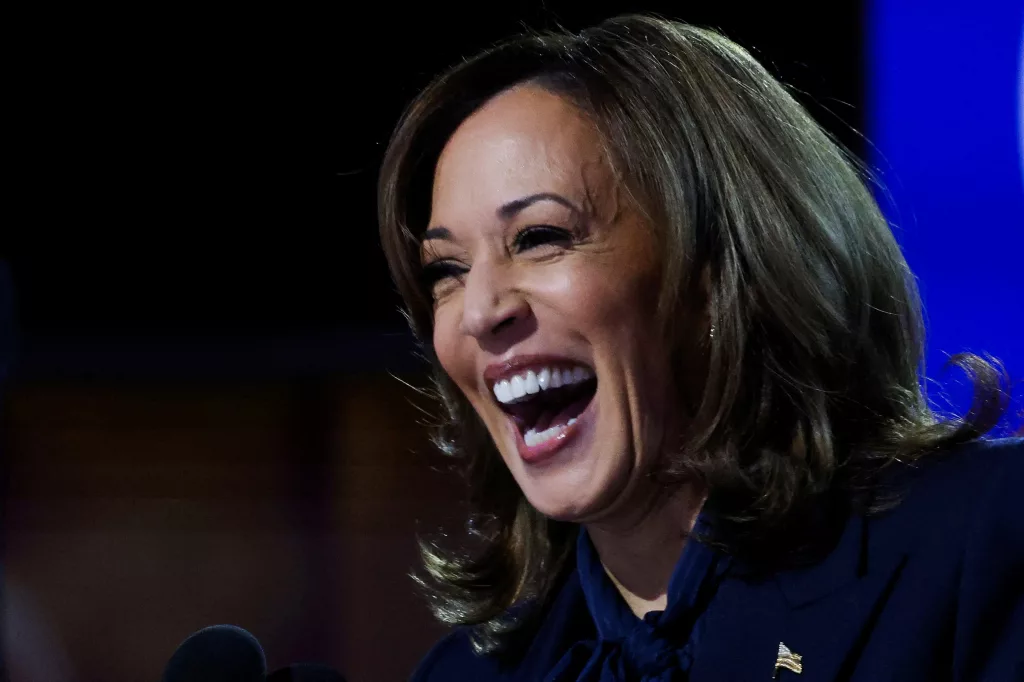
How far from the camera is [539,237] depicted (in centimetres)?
127

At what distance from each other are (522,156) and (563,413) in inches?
12.6

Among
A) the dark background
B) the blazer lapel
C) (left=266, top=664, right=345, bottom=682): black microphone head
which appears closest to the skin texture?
the blazer lapel

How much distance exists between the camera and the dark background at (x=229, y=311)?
7.39ft

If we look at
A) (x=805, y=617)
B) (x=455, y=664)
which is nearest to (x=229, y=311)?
(x=455, y=664)

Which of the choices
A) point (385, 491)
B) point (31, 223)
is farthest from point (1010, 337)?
point (31, 223)

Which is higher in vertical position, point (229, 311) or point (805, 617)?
point (229, 311)

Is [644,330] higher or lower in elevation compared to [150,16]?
lower

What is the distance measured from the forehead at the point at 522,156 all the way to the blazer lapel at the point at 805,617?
0.50 meters

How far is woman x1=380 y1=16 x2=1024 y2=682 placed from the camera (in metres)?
1.19

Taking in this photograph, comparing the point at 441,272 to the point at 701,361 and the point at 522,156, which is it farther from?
the point at 701,361

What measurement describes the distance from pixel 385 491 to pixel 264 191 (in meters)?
0.77

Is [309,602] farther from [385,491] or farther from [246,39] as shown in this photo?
[246,39]

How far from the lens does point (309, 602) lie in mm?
2365

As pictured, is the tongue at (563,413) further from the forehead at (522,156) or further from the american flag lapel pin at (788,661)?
the american flag lapel pin at (788,661)
